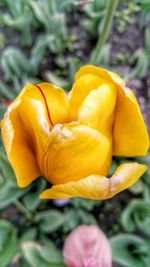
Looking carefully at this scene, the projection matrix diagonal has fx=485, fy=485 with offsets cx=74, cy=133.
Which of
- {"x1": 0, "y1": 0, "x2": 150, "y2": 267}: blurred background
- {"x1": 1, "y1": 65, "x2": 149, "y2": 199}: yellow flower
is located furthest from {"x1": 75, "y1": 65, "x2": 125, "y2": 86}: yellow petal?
{"x1": 0, "y1": 0, "x2": 150, "y2": 267}: blurred background

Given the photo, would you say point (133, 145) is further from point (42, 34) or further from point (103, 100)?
point (42, 34)

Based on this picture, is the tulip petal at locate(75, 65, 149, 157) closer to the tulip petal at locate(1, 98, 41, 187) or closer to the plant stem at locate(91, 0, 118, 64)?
the tulip petal at locate(1, 98, 41, 187)

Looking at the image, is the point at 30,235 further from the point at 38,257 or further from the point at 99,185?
the point at 99,185

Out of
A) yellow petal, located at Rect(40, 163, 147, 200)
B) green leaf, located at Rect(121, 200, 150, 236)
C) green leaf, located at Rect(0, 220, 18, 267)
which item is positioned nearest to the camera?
yellow petal, located at Rect(40, 163, 147, 200)

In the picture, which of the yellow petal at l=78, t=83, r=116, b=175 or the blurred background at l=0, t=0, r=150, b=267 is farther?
the blurred background at l=0, t=0, r=150, b=267

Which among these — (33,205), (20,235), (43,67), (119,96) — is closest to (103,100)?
(119,96)

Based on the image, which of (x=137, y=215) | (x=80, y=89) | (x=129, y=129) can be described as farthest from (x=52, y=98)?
(x=137, y=215)

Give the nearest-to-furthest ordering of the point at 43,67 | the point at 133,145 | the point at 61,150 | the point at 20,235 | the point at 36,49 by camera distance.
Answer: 1. the point at 61,150
2. the point at 133,145
3. the point at 20,235
4. the point at 36,49
5. the point at 43,67
